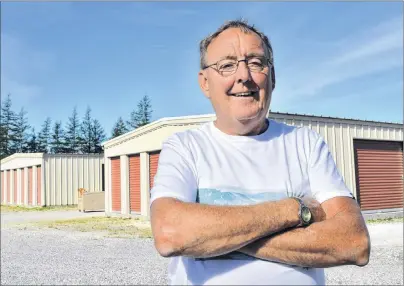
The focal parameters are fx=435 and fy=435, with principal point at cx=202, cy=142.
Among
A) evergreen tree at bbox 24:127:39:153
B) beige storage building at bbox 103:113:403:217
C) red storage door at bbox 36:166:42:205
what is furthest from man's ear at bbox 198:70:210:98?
evergreen tree at bbox 24:127:39:153

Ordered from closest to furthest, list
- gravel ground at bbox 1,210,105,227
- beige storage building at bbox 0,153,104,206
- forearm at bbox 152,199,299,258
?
forearm at bbox 152,199,299,258 → gravel ground at bbox 1,210,105,227 → beige storage building at bbox 0,153,104,206

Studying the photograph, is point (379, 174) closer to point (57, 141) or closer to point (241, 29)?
point (241, 29)

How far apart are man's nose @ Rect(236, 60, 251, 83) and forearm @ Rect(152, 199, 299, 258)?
1.83ft

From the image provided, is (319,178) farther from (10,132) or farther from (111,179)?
(10,132)

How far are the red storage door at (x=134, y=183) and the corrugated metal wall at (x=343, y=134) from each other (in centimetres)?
907

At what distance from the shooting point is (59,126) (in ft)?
211

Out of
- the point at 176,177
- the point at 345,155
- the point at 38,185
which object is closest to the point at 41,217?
the point at 38,185

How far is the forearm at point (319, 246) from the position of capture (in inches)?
67.7

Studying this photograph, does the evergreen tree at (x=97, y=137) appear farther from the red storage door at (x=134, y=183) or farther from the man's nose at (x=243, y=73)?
the man's nose at (x=243, y=73)

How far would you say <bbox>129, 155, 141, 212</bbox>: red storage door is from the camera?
70.8ft

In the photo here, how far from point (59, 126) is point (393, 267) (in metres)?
61.2

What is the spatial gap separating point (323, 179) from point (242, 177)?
40 centimetres

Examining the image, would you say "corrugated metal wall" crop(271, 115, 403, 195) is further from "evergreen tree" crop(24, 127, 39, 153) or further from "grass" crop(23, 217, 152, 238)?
"evergreen tree" crop(24, 127, 39, 153)

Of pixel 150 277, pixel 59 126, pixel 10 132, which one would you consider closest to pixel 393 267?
pixel 150 277
